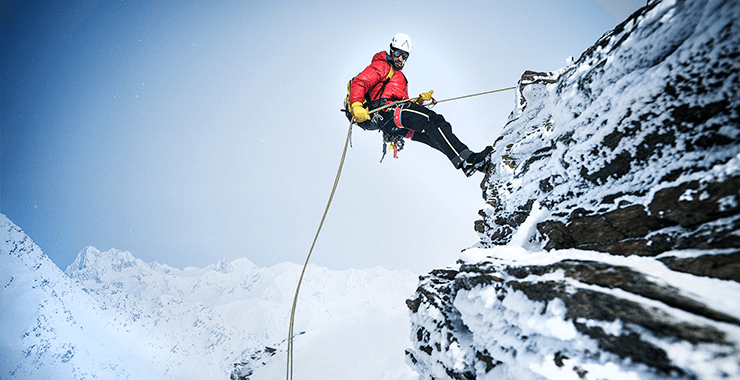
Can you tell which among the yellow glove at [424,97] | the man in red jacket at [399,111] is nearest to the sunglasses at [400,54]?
the man in red jacket at [399,111]

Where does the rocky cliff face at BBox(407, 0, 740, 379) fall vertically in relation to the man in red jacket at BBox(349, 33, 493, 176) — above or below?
below

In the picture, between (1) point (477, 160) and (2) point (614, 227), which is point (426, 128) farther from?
(2) point (614, 227)

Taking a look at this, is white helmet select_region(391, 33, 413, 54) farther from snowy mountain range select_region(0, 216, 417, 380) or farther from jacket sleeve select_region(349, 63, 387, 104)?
snowy mountain range select_region(0, 216, 417, 380)

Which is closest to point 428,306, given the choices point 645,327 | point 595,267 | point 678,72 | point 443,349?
point 443,349

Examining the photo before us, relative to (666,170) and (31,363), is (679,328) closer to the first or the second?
(666,170)

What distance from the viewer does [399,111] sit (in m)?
5.03

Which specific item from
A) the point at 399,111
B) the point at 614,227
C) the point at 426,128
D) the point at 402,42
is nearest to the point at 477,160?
the point at 426,128

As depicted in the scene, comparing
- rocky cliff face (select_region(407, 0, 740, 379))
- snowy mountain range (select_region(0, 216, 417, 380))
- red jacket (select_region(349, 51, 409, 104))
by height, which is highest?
snowy mountain range (select_region(0, 216, 417, 380))

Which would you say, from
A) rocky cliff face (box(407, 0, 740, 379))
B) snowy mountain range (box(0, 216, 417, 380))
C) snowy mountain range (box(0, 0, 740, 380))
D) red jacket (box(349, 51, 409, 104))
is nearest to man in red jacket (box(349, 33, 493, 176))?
red jacket (box(349, 51, 409, 104))

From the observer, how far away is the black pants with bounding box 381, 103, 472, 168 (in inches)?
176

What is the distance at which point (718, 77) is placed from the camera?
1.67 m

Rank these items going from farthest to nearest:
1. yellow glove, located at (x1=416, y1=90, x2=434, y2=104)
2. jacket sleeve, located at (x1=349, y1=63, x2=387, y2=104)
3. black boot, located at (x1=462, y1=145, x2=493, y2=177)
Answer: yellow glove, located at (x1=416, y1=90, x2=434, y2=104) < jacket sleeve, located at (x1=349, y1=63, x2=387, y2=104) < black boot, located at (x1=462, y1=145, x2=493, y2=177)

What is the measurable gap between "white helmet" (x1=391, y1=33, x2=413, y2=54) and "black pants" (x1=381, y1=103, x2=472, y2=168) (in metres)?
1.46

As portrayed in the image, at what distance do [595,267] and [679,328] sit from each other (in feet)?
1.67
